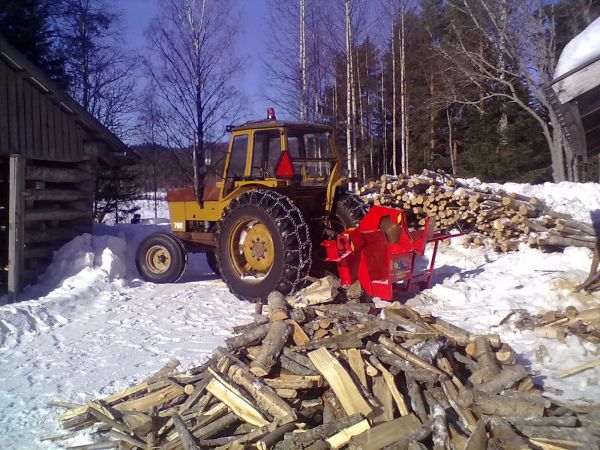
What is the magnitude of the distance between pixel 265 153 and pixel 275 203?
1132 millimetres

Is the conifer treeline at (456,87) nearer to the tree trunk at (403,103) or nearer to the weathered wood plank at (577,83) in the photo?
the tree trunk at (403,103)

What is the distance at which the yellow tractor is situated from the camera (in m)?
6.85

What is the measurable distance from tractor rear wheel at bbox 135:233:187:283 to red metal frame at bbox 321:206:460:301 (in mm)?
2928

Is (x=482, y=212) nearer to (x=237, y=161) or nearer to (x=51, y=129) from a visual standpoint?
(x=237, y=161)

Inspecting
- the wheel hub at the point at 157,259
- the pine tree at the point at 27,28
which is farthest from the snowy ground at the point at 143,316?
the pine tree at the point at 27,28

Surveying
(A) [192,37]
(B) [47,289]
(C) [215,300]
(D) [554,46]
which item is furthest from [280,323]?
(D) [554,46]

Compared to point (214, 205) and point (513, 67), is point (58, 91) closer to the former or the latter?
point (214, 205)

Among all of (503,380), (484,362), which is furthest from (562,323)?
(503,380)

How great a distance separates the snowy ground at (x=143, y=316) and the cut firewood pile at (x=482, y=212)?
30cm

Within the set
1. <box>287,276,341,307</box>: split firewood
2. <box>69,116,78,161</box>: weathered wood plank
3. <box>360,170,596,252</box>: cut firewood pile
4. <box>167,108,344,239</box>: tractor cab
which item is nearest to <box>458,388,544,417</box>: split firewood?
<box>287,276,341,307</box>: split firewood

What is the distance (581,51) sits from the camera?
2.78 metres

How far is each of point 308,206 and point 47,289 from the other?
4.28m

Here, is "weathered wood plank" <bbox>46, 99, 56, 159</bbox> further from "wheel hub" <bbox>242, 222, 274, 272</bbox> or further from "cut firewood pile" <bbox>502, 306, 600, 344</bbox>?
"cut firewood pile" <bbox>502, 306, 600, 344</bbox>

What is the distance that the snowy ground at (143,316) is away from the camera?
4.75m
